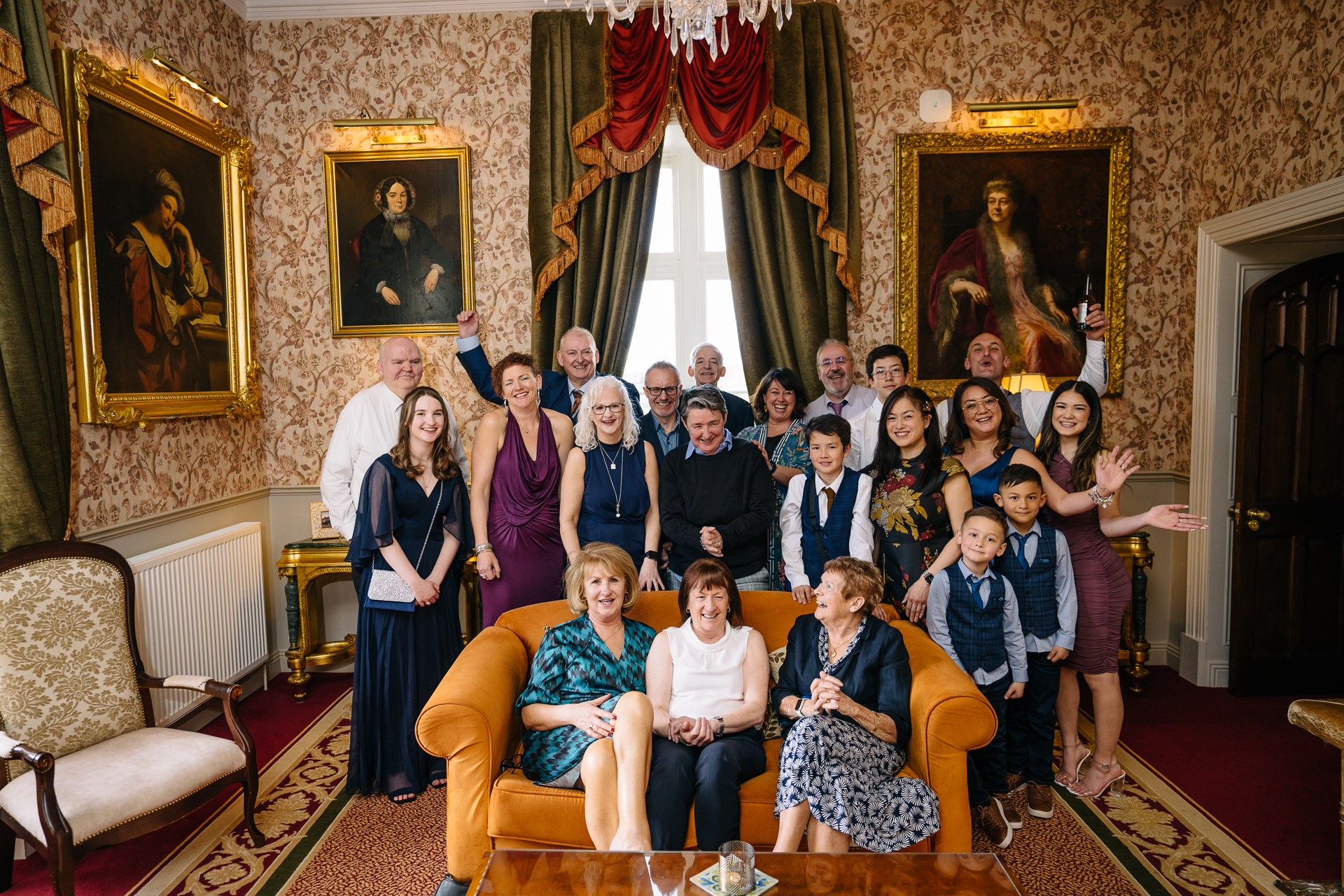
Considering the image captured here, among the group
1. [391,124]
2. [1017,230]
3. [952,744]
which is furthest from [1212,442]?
[391,124]

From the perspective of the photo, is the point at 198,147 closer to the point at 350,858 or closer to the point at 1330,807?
the point at 350,858

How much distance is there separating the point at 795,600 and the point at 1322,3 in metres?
3.65

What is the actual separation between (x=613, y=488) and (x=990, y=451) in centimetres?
156

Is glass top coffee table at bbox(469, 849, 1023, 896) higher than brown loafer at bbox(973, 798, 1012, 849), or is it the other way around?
glass top coffee table at bbox(469, 849, 1023, 896)

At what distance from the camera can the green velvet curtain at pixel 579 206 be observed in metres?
4.43

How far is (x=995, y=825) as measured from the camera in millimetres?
2785

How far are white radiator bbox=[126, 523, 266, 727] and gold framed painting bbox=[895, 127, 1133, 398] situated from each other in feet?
13.4

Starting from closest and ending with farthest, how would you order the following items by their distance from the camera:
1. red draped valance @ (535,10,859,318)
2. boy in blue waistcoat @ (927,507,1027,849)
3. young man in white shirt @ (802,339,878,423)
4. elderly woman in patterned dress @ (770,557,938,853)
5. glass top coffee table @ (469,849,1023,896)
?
glass top coffee table @ (469,849,1023,896) < elderly woman in patterned dress @ (770,557,938,853) < boy in blue waistcoat @ (927,507,1027,849) < young man in white shirt @ (802,339,878,423) < red draped valance @ (535,10,859,318)

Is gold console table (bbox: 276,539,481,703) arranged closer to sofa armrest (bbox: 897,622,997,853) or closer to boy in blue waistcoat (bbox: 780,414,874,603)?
boy in blue waistcoat (bbox: 780,414,874,603)

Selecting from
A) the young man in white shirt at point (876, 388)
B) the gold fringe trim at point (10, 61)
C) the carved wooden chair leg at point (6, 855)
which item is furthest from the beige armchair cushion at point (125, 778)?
the young man in white shirt at point (876, 388)

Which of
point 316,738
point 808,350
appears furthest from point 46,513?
point 808,350

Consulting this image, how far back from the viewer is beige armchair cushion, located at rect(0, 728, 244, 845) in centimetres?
229

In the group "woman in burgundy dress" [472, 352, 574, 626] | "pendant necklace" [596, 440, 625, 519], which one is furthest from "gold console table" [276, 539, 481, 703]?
"pendant necklace" [596, 440, 625, 519]

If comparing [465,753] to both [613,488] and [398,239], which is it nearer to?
[613,488]
